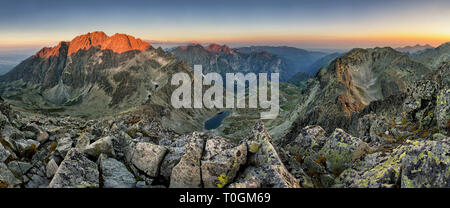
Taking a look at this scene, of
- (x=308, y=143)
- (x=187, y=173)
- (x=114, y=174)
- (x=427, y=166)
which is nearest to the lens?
(x=427, y=166)

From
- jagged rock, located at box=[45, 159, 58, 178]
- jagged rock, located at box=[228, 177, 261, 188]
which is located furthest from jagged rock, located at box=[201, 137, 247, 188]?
jagged rock, located at box=[45, 159, 58, 178]

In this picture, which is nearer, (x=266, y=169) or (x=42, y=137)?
(x=266, y=169)

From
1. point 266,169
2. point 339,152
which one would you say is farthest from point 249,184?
point 339,152

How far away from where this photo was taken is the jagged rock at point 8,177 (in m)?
14.2

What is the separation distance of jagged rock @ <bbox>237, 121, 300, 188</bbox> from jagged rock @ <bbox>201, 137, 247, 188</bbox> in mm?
844

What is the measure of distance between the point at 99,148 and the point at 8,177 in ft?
19.0

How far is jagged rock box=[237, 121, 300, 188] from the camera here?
43.5ft

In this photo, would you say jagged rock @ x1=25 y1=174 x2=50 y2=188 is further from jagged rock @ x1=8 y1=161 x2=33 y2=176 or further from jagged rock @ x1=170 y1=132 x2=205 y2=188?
jagged rock @ x1=170 y1=132 x2=205 y2=188

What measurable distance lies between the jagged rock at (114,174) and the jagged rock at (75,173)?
68 centimetres

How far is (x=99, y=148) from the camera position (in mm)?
18375

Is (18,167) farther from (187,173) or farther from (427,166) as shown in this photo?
(427,166)

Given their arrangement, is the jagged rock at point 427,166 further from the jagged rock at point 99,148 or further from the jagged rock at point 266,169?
the jagged rock at point 99,148
